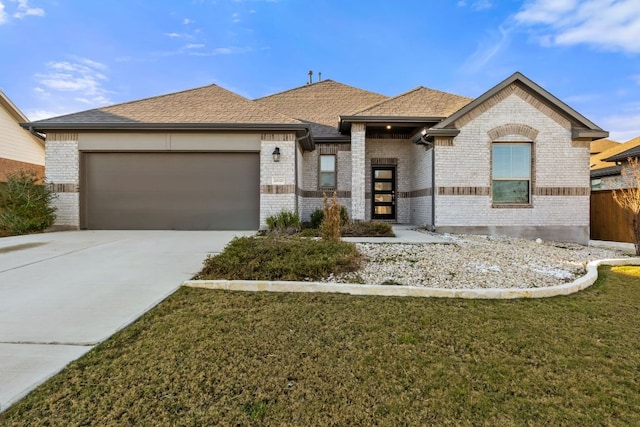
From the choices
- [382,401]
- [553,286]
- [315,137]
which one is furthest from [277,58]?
[382,401]

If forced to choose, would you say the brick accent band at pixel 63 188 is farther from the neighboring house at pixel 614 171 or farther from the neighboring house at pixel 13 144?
the neighboring house at pixel 614 171

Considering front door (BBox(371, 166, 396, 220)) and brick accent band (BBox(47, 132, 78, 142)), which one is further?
front door (BBox(371, 166, 396, 220))

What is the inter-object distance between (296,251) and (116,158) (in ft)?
27.1

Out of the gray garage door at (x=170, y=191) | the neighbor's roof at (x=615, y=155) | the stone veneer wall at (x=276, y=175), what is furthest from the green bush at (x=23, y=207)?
the neighbor's roof at (x=615, y=155)

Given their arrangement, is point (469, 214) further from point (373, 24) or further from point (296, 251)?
point (373, 24)

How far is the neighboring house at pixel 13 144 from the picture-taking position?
49.6 ft

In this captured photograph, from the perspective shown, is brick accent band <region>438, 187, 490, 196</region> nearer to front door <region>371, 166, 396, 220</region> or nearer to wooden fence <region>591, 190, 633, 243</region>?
front door <region>371, 166, 396, 220</region>

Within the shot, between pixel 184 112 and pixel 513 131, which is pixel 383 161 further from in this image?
pixel 184 112

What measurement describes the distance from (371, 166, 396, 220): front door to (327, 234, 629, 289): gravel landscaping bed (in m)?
5.26

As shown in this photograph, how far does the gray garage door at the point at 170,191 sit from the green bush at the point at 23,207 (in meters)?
1.01

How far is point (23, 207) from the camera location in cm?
904

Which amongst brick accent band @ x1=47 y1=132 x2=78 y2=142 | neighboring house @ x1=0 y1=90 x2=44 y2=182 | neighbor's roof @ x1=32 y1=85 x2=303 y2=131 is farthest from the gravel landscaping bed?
neighboring house @ x1=0 y1=90 x2=44 y2=182

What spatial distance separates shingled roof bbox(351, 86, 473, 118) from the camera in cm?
1088

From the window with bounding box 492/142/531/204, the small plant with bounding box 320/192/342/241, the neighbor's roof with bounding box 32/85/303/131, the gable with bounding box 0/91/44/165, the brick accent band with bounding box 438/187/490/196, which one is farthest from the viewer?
the gable with bounding box 0/91/44/165
